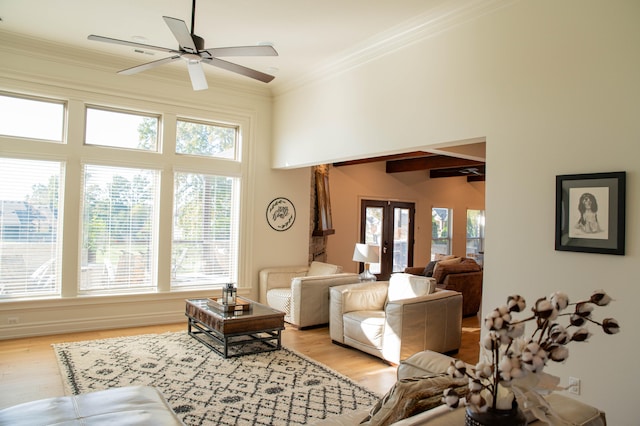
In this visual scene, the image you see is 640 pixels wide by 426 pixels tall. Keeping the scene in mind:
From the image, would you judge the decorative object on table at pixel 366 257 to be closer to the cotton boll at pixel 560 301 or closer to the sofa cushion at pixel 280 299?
the sofa cushion at pixel 280 299

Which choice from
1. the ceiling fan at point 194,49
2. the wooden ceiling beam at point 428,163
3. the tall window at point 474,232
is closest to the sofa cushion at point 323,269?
the wooden ceiling beam at point 428,163

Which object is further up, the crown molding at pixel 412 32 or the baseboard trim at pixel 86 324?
the crown molding at pixel 412 32

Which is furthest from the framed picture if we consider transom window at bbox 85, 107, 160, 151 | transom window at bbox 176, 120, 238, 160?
transom window at bbox 85, 107, 160, 151

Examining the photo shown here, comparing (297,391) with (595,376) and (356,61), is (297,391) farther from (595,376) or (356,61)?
(356,61)

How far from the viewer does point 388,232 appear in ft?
32.8

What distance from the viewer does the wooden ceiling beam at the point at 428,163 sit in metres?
7.89

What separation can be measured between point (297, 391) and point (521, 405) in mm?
2630

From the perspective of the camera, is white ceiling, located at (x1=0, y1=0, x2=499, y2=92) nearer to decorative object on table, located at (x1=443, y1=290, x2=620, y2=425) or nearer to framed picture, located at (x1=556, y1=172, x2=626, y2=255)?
framed picture, located at (x1=556, y1=172, x2=626, y2=255)

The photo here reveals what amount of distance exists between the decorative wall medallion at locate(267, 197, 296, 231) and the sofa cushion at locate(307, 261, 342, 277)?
2.57 feet

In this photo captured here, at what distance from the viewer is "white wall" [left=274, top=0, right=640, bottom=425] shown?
291 centimetres

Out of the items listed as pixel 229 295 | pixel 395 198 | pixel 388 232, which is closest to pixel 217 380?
pixel 229 295

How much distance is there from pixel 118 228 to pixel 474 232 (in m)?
9.11

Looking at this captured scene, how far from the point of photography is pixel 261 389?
378 cm

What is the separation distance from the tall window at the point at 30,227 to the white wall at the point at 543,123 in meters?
4.15
